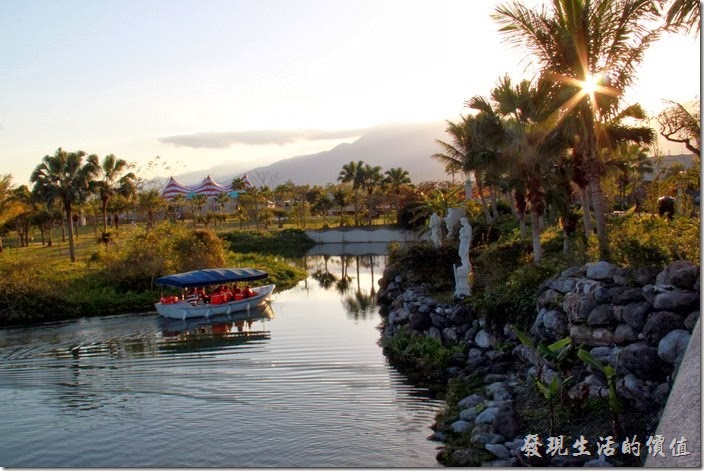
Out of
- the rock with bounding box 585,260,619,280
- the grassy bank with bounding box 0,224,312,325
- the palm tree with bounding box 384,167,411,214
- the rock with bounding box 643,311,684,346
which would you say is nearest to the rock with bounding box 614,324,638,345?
the rock with bounding box 643,311,684,346

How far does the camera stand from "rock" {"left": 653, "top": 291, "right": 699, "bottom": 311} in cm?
1054

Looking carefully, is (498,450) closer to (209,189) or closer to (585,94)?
(585,94)

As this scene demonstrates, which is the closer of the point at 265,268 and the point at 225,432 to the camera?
the point at 225,432

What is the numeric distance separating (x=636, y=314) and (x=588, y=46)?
249 inches

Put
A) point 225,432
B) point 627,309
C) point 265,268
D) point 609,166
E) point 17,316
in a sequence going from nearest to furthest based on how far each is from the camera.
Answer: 1. point 627,309
2. point 225,432
3. point 609,166
4. point 17,316
5. point 265,268

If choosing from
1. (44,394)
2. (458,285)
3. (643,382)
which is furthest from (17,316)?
(643,382)

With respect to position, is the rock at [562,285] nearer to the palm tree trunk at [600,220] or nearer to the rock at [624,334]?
the palm tree trunk at [600,220]

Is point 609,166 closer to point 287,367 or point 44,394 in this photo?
point 287,367

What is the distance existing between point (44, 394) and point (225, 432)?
6.12 meters

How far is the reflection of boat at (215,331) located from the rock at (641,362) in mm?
13737

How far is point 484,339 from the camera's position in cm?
1648

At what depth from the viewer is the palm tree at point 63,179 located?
41.0 m

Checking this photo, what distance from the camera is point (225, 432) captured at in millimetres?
12266

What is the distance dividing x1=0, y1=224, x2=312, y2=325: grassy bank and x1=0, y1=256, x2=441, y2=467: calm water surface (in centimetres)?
287
